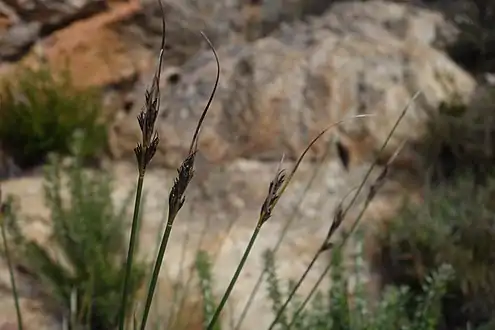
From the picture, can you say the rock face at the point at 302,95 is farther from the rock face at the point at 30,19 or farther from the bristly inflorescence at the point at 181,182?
the bristly inflorescence at the point at 181,182

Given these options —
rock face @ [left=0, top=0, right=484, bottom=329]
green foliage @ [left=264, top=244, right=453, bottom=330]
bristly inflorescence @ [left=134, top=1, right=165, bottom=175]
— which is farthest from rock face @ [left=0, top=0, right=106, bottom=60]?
bristly inflorescence @ [left=134, top=1, right=165, bottom=175]

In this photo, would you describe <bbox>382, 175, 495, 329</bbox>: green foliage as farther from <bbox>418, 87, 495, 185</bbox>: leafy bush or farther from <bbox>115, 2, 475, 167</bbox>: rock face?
<bbox>115, 2, 475, 167</bbox>: rock face

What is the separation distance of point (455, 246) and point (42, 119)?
123 centimetres

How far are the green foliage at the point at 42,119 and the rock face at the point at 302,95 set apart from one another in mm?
153

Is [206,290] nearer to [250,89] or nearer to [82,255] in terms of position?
[82,255]

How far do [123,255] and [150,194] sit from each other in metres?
0.46

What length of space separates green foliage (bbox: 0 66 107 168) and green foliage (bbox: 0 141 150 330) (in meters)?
0.42

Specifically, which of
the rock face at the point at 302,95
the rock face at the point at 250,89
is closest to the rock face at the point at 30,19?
the rock face at the point at 250,89

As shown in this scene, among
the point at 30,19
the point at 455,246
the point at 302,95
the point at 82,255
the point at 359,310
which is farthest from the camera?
the point at 30,19

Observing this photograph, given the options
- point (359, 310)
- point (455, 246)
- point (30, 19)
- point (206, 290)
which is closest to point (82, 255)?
point (206, 290)

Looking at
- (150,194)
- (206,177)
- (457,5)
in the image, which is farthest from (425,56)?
(150,194)

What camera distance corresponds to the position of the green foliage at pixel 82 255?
142 centimetres

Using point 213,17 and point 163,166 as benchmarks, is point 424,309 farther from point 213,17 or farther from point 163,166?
point 213,17

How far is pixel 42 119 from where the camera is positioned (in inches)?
79.3
